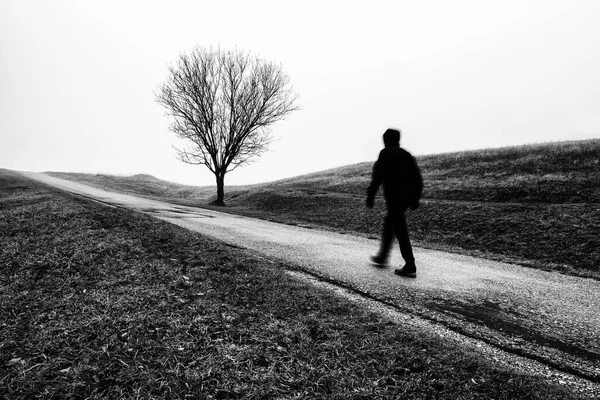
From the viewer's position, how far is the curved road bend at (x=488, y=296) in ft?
13.5

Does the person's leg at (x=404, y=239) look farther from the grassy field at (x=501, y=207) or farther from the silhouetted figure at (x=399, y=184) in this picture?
the grassy field at (x=501, y=207)

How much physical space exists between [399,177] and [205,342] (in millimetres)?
4671

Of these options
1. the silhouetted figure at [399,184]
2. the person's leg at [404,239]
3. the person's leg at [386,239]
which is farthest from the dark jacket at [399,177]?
the person's leg at [386,239]

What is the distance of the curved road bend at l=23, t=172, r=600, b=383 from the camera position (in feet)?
13.5

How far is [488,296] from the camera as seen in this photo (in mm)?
5805

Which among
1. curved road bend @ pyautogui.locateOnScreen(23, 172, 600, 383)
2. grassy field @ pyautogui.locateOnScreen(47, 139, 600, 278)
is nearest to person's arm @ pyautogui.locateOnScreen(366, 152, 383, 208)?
curved road bend @ pyautogui.locateOnScreen(23, 172, 600, 383)

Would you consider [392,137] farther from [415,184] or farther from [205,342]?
[205,342]

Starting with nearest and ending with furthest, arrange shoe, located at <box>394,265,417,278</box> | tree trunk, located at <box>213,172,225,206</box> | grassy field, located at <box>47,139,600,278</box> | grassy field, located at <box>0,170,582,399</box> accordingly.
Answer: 1. grassy field, located at <box>0,170,582,399</box>
2. shoe, located at <box>394,265,417,278</box>
3. grassy field, located at <box>47,139,600,278</box>
4. tree trunk, located at <box>213,172,225,206</box>

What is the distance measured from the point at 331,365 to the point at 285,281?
91.3 inches

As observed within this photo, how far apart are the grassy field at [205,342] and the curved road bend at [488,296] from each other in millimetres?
870

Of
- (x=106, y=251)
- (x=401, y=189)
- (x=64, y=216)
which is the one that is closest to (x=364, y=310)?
(x=401, y=189)

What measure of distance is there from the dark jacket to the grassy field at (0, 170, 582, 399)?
2.62 metres

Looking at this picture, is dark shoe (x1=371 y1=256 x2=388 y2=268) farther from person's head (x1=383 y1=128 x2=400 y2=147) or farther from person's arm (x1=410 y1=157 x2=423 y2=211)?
person's head (x1=383 y1=128 x2=400 y2=147)

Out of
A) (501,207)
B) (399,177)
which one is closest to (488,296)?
(399,177)
